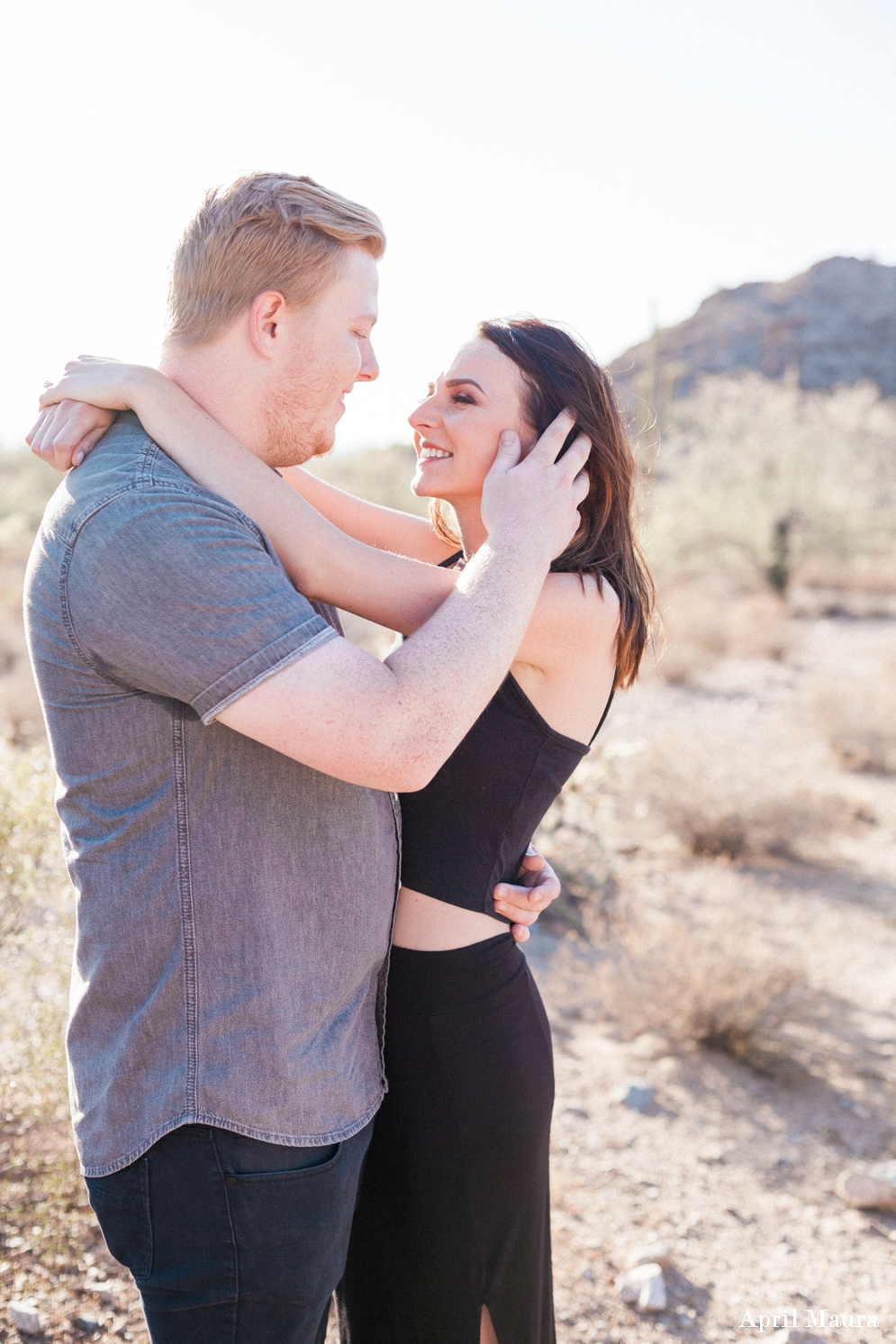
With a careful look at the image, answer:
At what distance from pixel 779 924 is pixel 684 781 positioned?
1.70m

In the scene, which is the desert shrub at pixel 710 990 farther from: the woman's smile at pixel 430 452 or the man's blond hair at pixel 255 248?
the man's blond hair at pixel 255 248

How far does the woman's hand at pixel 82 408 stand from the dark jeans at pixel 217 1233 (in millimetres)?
963

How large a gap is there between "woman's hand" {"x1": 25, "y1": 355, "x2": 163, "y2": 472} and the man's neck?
5 cm

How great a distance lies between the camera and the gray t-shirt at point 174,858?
119cm

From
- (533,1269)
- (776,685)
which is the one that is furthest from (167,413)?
(776,685)

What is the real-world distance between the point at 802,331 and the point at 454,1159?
194ft

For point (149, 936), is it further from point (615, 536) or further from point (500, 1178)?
point (615, 536)

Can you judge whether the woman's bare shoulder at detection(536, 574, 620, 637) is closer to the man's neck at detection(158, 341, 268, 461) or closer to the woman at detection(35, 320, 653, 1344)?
the woman at detection(35, 320, 653, 1344)

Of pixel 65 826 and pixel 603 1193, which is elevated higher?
pixel 65 826

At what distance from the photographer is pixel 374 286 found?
1554mm

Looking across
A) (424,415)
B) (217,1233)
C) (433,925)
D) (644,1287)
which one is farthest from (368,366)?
(644,1287)

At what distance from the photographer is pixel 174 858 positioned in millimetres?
1300

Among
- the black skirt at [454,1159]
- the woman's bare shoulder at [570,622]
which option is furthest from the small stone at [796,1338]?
the woman's bare shoulder at [570,622]

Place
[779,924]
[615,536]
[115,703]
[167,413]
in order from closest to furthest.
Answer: [115,703] → [167,413] → [615,536] → [779,924]
